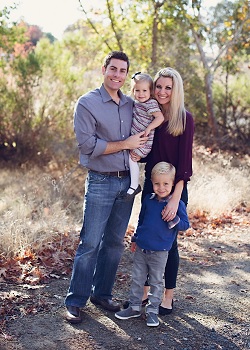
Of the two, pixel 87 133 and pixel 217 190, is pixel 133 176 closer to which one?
pixel 87 133

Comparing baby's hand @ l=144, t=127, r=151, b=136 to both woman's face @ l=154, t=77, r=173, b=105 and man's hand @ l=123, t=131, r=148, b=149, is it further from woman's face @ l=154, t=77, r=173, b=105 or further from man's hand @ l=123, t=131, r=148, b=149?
woman's face @ l=154, t=77, r=173, b=105

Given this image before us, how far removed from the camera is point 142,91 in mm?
3953

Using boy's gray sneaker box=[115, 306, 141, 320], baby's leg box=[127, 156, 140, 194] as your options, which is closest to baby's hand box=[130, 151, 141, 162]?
baby's leg box=[127, 156, 140, 194]

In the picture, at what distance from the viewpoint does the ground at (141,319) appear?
12.5 feet

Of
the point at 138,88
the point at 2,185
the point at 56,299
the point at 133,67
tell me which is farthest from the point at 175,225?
the point at 133,67

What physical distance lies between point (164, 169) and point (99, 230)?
724mm

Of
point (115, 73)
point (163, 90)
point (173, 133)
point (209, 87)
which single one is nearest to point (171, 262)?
point (173, 133)

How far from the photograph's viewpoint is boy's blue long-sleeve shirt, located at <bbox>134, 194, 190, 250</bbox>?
4.00 m

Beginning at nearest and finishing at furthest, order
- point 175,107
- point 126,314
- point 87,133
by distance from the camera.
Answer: point 87,133
point 175,107
point 126,314

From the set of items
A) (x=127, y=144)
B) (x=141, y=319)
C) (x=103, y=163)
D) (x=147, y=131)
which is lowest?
(x=141, y=319)

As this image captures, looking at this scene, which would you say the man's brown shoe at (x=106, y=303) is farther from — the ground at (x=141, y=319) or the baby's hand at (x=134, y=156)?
the baby's hand at (x=134, y=156)

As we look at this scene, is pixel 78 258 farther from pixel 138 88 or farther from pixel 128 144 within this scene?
pixel 138 88

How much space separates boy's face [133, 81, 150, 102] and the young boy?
1.79 ft

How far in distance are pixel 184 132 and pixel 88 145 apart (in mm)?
786
